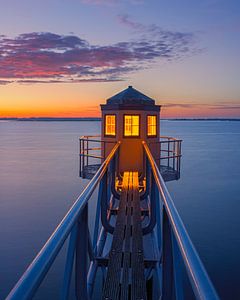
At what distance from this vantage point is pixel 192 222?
938 inches

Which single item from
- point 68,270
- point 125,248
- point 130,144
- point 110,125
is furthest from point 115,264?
point 110,125

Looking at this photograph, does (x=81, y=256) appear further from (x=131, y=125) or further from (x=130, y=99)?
(x=130, y=99)

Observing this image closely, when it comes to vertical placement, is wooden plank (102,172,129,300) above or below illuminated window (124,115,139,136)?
below

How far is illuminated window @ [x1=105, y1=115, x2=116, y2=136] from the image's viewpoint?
11695mm

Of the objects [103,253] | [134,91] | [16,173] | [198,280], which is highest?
[134,91]

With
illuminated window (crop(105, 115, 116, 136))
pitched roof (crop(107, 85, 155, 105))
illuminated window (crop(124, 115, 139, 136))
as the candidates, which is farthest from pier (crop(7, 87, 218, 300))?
pitched roof (crop(107, 85, 155, 105))

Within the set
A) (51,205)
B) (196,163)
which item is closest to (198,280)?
(51,205)

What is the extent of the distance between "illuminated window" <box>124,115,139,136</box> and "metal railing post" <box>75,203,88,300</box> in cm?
874

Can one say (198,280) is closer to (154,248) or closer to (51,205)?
(154,248)

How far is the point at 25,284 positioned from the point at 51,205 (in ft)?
91.5

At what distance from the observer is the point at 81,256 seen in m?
2.79

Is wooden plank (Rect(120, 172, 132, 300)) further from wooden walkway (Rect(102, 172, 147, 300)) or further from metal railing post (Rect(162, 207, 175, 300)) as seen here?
metal railing post (Rect(162, 207, 175, 300))

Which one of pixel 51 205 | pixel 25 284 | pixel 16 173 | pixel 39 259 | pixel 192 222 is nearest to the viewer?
pixel 25 284

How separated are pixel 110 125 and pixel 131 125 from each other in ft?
2.51
